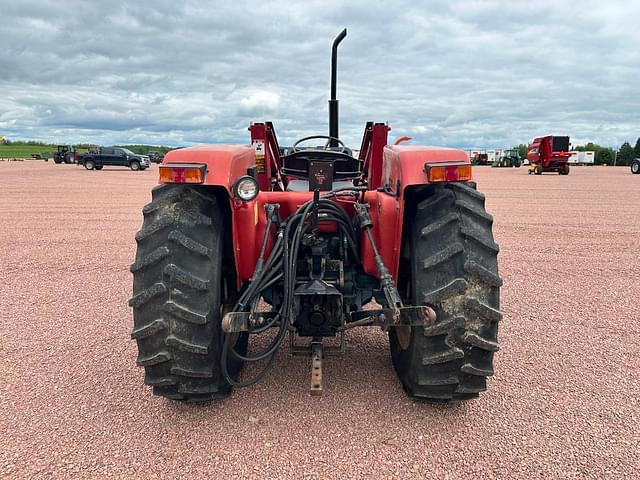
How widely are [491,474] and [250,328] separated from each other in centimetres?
142

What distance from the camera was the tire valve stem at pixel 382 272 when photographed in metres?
2.57

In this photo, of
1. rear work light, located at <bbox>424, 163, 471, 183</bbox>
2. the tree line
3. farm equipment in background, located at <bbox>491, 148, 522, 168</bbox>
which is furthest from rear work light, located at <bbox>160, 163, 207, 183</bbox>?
the tree line

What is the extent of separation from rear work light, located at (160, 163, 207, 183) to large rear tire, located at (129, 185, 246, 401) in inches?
7.1

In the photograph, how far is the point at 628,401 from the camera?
3.24 m

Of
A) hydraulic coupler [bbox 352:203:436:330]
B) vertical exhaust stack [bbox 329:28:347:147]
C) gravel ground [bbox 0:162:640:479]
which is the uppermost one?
vertical exhaust stack [bbox 329:28:347:147]

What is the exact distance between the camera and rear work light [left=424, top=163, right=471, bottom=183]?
2684 millimetres

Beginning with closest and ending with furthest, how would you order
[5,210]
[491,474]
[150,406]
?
[491,474] < [150,406] < [5,210]

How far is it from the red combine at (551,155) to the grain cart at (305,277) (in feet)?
107

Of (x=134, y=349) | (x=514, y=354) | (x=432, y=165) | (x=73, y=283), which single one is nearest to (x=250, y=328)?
(x=432, y=165)

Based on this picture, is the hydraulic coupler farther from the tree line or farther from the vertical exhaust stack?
the tree line

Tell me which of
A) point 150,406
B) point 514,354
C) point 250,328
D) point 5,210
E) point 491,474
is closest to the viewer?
point 491,474

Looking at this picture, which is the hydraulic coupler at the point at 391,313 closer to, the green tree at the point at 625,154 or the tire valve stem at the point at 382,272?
the tire valve stem at the point at 382,272

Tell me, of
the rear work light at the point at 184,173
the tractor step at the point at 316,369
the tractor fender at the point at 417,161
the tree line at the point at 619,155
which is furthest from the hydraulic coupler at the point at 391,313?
the tree line at the point at 619,155

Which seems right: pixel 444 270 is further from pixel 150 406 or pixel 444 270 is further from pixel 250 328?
pixel 150 406
